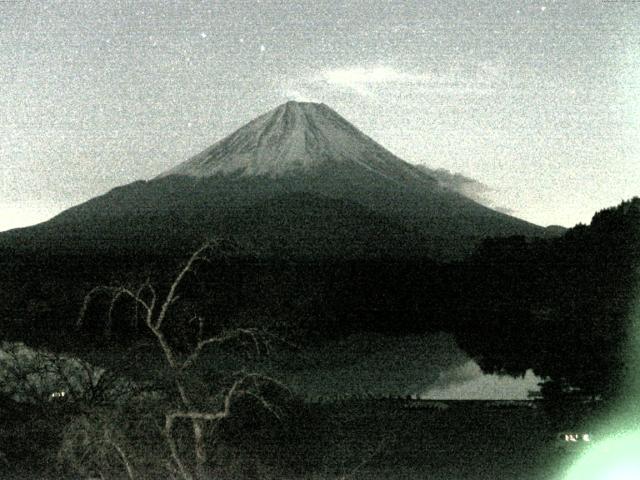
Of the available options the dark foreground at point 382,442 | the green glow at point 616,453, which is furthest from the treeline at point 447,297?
the green glow at point 616,453

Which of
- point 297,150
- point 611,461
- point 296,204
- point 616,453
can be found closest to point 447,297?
point 616,453

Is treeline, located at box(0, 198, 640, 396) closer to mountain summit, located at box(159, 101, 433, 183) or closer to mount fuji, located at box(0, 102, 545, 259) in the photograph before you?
mount fuji, located at box(0, 102, 545, 259)

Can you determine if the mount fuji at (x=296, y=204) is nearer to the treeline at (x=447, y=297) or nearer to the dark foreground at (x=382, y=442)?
the treeline at (x=447, y=297)

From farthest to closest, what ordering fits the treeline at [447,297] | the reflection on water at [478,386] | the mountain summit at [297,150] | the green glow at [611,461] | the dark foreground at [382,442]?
the mountain summit at [297,150], the treeline at [447,297], the reflection on water at [478,386], the dark foreground at [382,442], the green glow at [611,461]

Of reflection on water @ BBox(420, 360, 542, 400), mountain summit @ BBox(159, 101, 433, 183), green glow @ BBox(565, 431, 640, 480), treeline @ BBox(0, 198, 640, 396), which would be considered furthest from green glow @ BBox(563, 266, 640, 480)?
mountain summit @ BBox(159, 101, 433, 183)

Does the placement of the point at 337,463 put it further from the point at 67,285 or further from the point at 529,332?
the point at 67,285

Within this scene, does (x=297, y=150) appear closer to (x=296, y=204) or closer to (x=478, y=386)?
(x=296, y=204)

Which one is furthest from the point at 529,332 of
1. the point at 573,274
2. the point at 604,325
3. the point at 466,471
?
the point at 466,471
